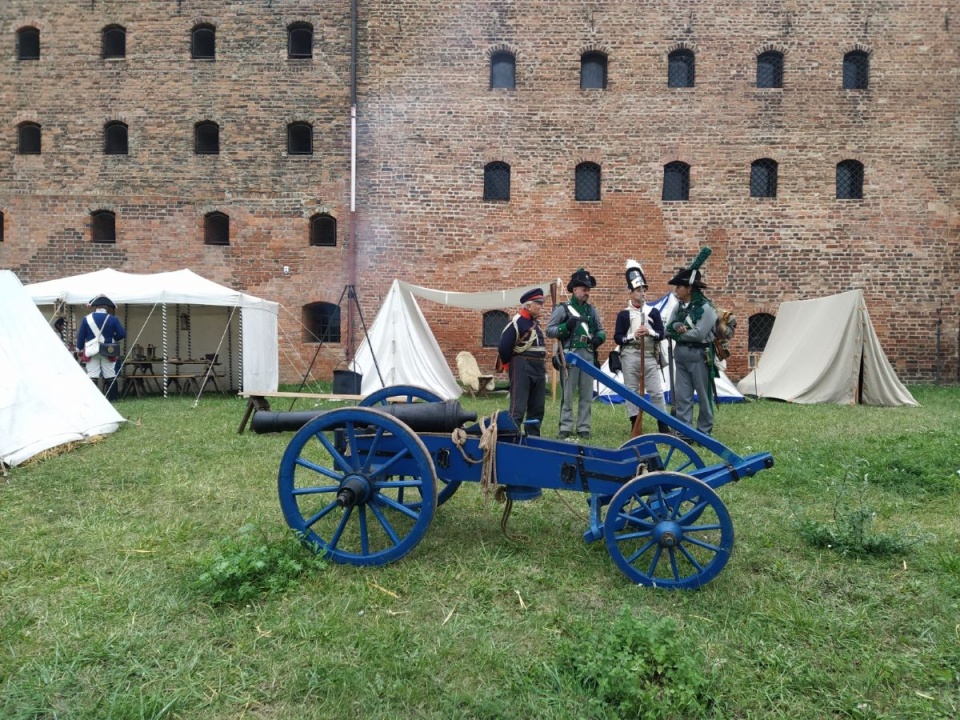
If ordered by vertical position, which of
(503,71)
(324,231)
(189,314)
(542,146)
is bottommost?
(189,314)

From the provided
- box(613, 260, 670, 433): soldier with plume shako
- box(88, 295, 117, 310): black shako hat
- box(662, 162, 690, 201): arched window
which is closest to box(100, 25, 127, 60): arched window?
box(88, 295, 117, 310): black shako hat

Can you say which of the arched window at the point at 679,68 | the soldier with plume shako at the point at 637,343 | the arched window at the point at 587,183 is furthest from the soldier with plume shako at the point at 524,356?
the arched window at the point at 679,68

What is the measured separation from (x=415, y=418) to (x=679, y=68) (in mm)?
13051

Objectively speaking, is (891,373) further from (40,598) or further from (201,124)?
(201,124)

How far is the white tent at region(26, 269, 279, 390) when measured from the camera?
31.7 feet

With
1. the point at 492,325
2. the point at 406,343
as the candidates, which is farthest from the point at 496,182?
the point at 406,343

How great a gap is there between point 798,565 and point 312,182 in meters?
12.6

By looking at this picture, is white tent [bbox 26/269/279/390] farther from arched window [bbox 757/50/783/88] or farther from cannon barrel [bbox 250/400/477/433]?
arched window [bbox 757/50/783/88]

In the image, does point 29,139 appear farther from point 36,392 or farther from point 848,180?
point 848,180

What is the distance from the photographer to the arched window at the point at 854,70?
12992 mm

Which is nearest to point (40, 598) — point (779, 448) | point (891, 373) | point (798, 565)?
point (798, 565)

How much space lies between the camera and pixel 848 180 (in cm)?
1304

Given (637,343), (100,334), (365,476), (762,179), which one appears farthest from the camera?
(762,179)

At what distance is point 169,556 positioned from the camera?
3.18 m
